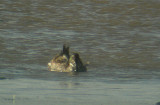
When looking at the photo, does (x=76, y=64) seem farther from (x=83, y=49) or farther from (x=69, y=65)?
(x=83, y=49)

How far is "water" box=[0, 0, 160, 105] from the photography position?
9.11m

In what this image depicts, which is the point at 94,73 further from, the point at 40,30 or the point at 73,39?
the point at 40,30

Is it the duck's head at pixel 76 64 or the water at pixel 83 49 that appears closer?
the water at pixel 83 49

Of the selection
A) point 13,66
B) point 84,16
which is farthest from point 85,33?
point 13,66

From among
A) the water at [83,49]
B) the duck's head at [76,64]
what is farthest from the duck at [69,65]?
the water at [83,49]

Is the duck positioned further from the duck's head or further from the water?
the water

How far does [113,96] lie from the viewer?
8.93m

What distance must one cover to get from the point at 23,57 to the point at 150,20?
7.61 meters

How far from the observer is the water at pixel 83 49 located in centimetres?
911

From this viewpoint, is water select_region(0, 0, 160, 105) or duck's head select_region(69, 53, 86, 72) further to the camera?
duck's head select_region(69, 53, 86, 72)

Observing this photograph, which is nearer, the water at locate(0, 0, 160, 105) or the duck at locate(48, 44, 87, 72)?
the water at locate(0, 0, 160, 105)

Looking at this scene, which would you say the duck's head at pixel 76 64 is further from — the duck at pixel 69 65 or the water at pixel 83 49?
the water at pixel 83 49

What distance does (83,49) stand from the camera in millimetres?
16734

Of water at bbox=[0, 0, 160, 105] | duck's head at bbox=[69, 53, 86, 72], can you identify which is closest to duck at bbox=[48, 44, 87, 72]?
duck's head at bbox=[69, 53, 86, 72]
